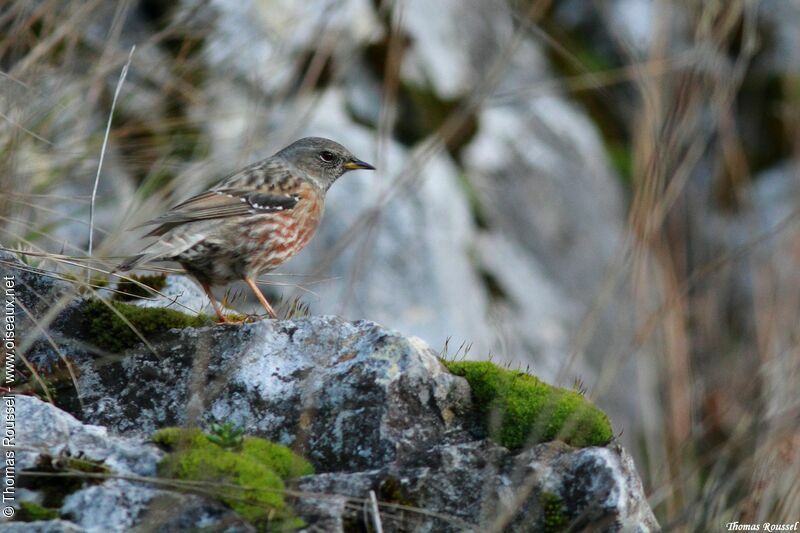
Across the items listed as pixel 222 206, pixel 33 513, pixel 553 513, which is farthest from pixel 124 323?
pixel 553 513

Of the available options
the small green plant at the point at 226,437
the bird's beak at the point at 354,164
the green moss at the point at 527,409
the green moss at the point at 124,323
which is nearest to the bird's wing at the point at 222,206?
the bird's beak at the point at 354,164

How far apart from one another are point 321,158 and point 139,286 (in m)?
1.71

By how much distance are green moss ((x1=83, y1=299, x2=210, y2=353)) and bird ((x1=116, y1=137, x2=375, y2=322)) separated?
1.18 feet

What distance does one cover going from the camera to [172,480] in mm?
2629

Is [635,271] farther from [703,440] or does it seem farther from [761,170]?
[761,170]

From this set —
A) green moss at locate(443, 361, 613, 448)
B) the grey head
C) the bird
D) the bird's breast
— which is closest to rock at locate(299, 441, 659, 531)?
green moss at locate(443, 361, 613, 448)

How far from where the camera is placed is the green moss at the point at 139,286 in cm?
398

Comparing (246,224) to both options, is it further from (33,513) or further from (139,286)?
(33,513)

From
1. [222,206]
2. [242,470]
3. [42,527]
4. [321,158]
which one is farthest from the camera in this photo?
[321,158]

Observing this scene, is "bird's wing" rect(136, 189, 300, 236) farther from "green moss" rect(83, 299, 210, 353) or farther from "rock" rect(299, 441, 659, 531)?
"rock" rect(299, 441, 659, 531)

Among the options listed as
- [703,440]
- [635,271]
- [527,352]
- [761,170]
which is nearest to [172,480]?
[635,271]

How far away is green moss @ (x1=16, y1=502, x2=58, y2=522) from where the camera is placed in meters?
2.57

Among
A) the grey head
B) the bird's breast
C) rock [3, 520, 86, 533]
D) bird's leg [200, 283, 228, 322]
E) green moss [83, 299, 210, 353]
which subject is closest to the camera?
rock [3, 520, 86, 533]

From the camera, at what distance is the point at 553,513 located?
3.01 metres
